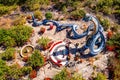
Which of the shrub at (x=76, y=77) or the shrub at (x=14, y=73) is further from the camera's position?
the shrub at (x=14, y=73)

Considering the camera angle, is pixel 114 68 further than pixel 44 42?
No

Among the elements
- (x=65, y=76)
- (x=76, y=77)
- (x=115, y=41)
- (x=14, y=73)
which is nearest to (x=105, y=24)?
(x=115, y=41)

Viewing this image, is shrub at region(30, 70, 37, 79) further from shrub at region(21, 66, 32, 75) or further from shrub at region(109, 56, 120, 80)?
shrub at region(109, 56, 120, 80)

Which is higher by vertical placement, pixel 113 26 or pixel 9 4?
pixel 9 4

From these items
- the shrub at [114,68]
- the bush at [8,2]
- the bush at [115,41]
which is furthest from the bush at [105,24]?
the bush at [8,2]

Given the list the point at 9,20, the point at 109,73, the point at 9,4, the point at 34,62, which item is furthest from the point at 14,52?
the point at 109,73

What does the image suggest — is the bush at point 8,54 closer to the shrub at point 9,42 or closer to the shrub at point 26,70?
the shrub at point 9,42

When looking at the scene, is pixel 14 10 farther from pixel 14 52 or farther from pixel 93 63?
pixel 93 63

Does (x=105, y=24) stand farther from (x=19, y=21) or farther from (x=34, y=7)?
(x=19, y=21)

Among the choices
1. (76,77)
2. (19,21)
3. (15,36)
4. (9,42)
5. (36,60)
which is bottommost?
(76,77)
